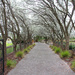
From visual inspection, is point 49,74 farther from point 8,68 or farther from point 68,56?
point 68,56

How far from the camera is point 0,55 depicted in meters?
4.88

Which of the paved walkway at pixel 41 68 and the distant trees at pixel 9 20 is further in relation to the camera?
the distant trees at pixel 9 20

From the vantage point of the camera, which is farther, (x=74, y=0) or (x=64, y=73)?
(x=74, y=0)

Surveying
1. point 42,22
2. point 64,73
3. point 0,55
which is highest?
point 42,22

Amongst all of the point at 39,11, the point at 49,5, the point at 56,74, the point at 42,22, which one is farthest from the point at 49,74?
the point at 42,22

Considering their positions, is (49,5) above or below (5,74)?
above

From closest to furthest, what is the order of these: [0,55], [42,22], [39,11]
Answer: [0,55], [39,11], [42,22]

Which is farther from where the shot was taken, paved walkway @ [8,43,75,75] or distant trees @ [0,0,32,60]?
distant trees @ [0,0,32,60]

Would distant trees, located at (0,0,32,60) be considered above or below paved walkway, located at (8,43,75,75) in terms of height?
above

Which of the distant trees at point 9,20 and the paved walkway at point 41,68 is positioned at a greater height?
the distant trees at point 9,20

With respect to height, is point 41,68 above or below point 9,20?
below

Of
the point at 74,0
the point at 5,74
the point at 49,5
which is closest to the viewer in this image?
the point at 5,74

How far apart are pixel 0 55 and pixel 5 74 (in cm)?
101

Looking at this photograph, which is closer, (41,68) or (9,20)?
(41,68)
